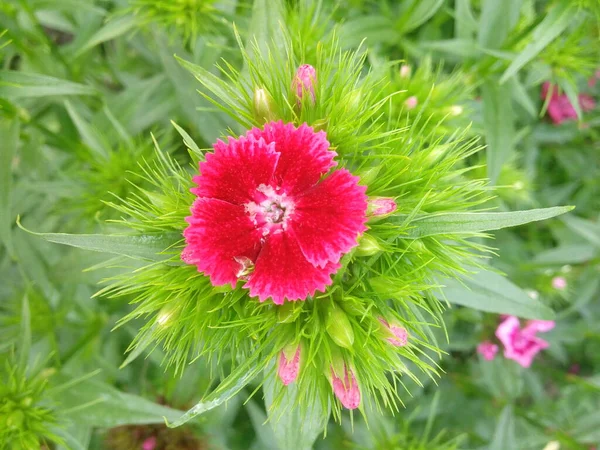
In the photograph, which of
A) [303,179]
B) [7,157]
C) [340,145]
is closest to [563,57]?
[340,145]

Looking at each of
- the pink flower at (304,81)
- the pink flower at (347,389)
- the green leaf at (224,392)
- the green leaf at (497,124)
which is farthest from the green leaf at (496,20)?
the green leaf at (224,392)

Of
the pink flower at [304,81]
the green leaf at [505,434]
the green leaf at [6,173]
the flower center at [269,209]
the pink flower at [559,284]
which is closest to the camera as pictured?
the flower center at [269,209]

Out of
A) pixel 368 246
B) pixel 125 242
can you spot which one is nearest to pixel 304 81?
pixel 368 246

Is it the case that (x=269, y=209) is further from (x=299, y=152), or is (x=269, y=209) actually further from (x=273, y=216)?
(x=299, y=152)

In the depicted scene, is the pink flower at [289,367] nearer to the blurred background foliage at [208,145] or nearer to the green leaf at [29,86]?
the blurred background foliage at [208,145]

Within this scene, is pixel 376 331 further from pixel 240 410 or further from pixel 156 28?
pixel 240 410

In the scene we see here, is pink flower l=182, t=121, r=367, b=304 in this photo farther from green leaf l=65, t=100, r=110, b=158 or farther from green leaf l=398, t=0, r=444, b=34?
green leaf l=398, t=0, r=444, b=34
